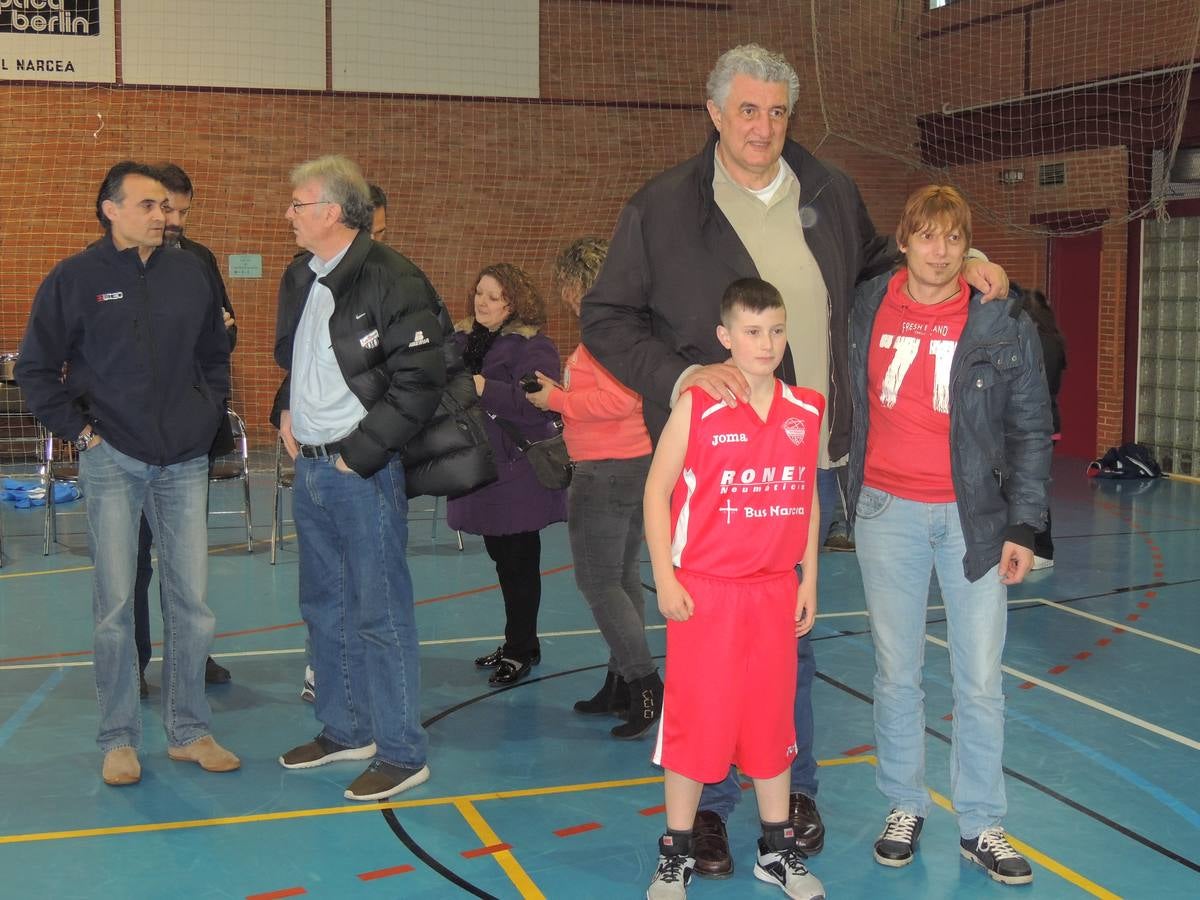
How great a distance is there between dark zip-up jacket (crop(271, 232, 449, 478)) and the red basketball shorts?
117cm

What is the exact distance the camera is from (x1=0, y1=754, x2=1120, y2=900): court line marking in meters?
3.70

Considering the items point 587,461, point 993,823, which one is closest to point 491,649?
point 587,461

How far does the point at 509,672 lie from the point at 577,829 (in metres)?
1.63

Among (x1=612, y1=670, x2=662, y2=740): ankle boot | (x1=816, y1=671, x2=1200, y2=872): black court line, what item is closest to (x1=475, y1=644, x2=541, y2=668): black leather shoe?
(x1=612, y1=670, x2=662, y2=740): ankle boot

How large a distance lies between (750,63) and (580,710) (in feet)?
8.84

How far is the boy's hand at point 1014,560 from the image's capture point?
3.49 meters

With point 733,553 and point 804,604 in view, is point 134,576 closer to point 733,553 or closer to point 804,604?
point 733,553

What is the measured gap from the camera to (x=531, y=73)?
14.3 meters

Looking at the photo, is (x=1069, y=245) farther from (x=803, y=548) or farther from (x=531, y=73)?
(x=803, y=548)

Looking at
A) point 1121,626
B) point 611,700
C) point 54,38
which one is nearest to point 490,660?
point 611,700

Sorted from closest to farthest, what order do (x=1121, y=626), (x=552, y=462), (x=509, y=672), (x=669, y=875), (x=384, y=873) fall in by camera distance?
(x=669, y=875)
(x=384, y=873)
(x=552, y=462)
(x=509, y=672)
(x=1121, y=626)

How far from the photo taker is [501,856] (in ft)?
12.4

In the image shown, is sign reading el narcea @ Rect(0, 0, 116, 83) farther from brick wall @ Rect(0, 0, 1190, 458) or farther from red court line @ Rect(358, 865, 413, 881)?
red court line @ Rect(358, 865, 413, 881)

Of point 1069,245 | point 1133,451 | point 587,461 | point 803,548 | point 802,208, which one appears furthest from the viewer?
point 1069,245
